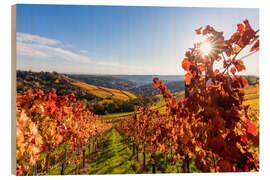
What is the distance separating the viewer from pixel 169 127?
2764 millimetres

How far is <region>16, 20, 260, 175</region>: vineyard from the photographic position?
188cm

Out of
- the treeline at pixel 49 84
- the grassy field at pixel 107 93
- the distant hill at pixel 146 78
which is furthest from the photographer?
the grassy field at pixel 107 93

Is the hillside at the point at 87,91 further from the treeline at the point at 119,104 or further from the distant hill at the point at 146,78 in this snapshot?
the distant hill at the point at 146,78

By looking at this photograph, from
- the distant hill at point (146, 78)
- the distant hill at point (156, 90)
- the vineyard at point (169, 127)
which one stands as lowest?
the vineyard at point (169, 127)

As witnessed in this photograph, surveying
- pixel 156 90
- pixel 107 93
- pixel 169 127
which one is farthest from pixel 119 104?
pixel 169 127

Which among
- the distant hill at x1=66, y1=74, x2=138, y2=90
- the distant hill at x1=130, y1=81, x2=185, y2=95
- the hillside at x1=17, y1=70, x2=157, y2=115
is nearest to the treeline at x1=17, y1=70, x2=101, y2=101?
the hillside at x1=17, y1=70, x2=157, y2=115

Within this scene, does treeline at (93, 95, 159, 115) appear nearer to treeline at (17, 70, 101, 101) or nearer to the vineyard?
the vineyard

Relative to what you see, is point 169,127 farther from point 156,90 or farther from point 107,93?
point 107,93

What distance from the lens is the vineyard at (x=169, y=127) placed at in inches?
74.0

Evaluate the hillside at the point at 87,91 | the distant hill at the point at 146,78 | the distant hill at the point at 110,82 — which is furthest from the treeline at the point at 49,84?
the distant hill at the point at 146,78

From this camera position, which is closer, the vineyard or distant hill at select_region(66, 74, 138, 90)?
the vineyard

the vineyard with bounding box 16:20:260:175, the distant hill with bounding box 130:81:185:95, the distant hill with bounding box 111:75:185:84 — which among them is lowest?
the vineyard with bounding box 16:20:260:175

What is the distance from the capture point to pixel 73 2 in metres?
2.89

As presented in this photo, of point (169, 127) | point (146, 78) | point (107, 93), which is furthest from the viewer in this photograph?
point (107, 93)
